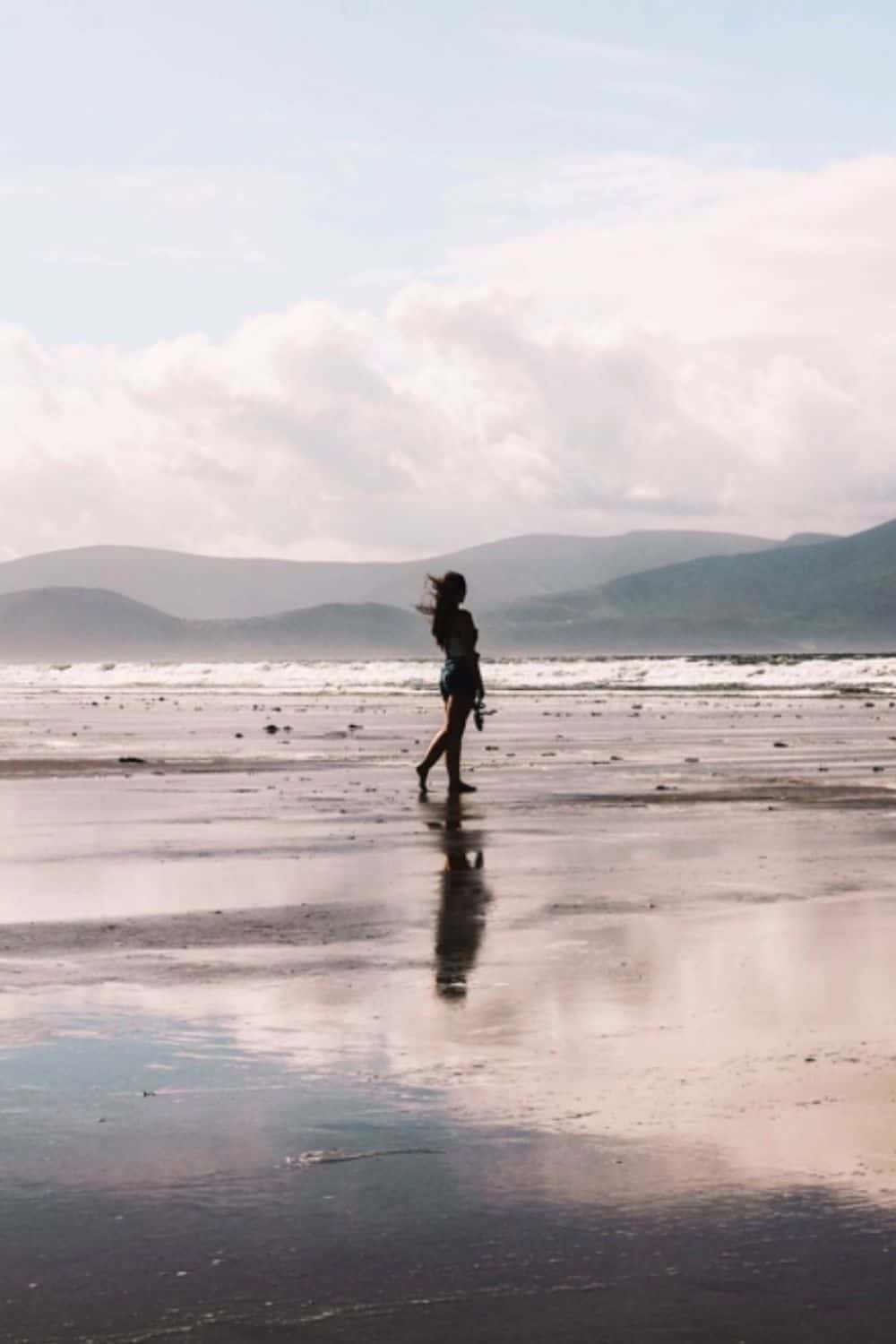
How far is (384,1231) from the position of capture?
498cm

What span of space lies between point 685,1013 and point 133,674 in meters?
83.2

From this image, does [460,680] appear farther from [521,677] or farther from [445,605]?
[521,677]

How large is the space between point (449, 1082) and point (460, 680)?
575 inches

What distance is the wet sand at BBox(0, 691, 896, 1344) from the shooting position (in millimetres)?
4531

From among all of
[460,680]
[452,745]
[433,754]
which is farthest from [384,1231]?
[460,680]

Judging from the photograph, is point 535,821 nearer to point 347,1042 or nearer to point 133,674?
point 347,1042

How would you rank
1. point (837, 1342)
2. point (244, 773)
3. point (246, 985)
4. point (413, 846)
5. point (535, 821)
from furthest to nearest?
point (244, 773) → point (535, 821) → point (413, 846) → point (246, 985) → point (837, 1342)

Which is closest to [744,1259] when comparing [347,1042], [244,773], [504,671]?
[347,1042]

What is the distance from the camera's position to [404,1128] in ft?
19.5

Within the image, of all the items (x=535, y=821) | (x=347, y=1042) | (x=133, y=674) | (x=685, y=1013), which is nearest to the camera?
(x=347, y=1042)

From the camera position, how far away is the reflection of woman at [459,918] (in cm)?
869

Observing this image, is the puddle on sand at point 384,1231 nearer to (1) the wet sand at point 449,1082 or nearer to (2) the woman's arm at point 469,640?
(1) the wet sand at point 449,1082

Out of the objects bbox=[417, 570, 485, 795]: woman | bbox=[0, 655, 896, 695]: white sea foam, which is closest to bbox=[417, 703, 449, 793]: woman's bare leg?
bbox=[417, 570, 485, 795]: woman

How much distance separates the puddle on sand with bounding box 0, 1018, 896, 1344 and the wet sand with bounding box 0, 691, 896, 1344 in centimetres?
1
